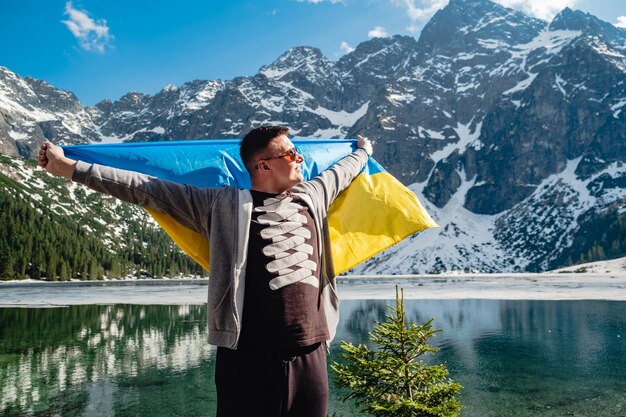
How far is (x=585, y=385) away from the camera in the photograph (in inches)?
779

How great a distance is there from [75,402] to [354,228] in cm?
1692

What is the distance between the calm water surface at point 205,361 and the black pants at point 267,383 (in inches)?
557

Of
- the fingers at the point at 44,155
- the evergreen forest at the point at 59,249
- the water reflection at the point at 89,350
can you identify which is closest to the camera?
the fingers at the point at 44,155

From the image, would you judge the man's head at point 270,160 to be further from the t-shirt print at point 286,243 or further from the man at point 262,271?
the t-shirt print at point 286,243

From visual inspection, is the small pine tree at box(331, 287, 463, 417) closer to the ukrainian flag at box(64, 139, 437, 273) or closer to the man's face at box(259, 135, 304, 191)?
the ukrainian flag at box(64, 139, 437, 273)

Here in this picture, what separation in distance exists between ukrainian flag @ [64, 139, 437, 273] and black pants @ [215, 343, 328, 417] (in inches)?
55.5

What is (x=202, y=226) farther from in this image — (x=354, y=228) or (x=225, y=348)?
(x=354, y=228)

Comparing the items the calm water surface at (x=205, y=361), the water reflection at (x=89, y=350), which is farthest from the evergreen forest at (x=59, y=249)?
the calm water surface at (x=205, y=361)

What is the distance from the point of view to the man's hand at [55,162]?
368cm

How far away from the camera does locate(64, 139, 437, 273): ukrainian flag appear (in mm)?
4914

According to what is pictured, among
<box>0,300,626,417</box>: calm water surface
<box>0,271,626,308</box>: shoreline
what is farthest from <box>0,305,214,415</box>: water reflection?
<box>0,271,626,308</box>: shoreline

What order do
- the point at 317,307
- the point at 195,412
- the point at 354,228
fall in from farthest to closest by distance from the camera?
1. the point at 195,412
2. the point at 354,228
3. the point at 317,307

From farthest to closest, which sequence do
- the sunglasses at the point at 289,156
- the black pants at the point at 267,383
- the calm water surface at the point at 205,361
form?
the calm water surface at the point at 205,361, the sunglasses at the point at 289,156, the black pants at the point at 267,383

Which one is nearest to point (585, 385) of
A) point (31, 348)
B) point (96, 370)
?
point (96, 370)
